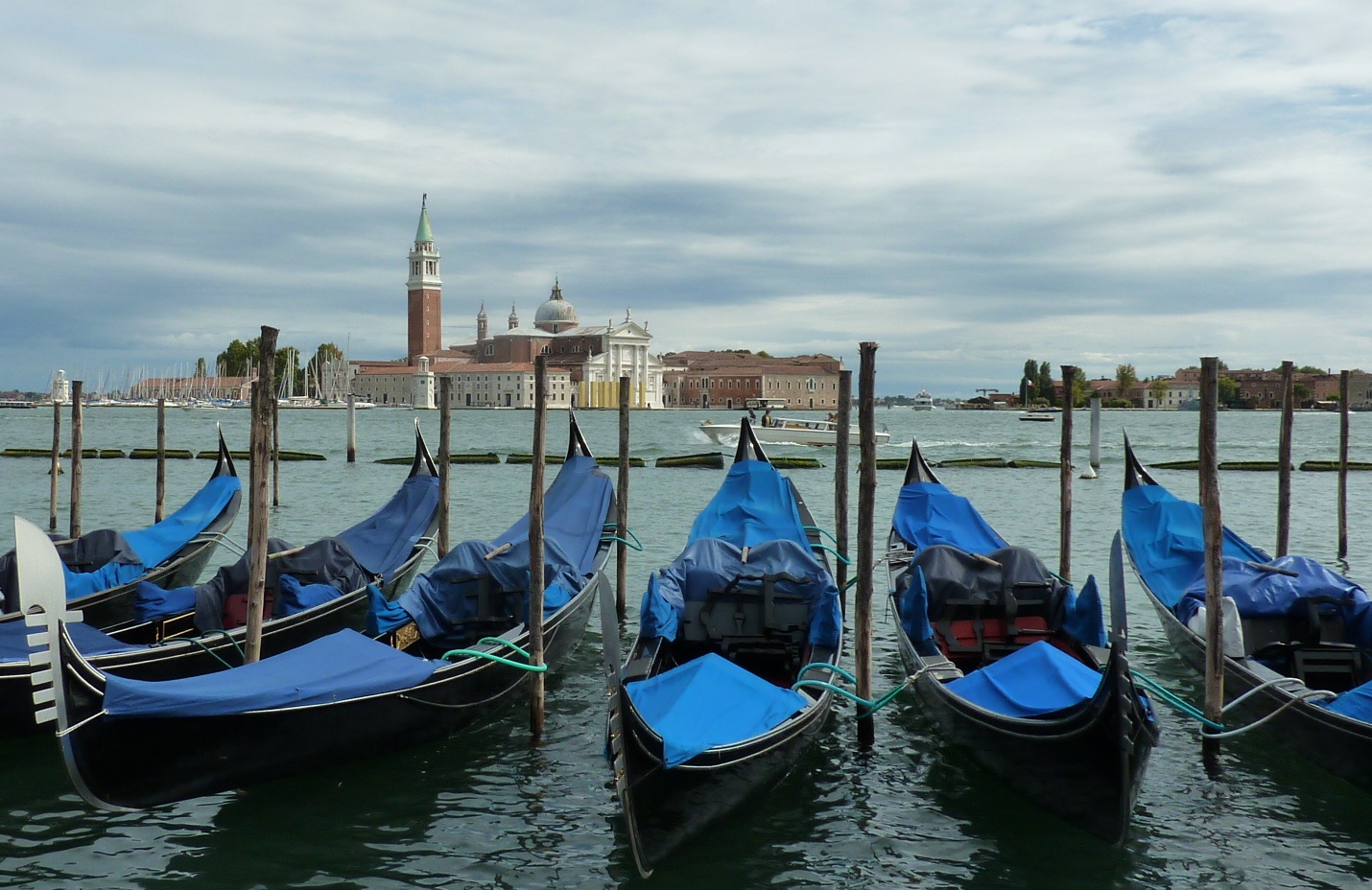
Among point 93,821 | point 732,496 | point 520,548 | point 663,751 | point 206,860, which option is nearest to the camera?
point 663,751

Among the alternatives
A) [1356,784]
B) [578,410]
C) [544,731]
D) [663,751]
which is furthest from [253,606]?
[578,410]

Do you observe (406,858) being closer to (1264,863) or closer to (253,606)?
A: (253,606)

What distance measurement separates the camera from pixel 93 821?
13.5 feet

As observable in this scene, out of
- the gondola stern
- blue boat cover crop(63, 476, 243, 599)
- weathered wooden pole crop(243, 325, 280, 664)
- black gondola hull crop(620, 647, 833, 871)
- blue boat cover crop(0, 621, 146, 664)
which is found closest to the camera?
black gondola hull crop(620, 647, 833, 871)

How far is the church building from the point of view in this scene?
81750 millimetres

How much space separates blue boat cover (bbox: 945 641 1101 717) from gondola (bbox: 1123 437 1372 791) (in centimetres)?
78

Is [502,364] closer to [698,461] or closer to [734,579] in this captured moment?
[698,461]

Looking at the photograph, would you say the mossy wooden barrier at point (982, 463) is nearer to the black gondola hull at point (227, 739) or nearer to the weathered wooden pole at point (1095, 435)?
the weathered wooden pole at point (1095, 435)

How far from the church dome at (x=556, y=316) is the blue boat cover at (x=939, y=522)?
84.6m

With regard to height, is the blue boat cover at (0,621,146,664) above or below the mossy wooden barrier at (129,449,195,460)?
above

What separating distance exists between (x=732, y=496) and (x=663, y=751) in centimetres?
457

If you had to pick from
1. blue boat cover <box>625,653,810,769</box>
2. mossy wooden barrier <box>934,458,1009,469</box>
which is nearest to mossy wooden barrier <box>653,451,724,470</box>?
mossy wooden barrier <box>934,458,1009,469</box>

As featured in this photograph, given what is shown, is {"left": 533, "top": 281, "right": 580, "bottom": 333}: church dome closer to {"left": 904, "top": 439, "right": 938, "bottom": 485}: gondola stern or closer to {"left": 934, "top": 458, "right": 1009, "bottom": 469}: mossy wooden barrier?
{"left": 934, "top": 458, "right": 1009, "bottom": 469}: mossy wooden barrier

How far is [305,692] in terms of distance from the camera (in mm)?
4160
